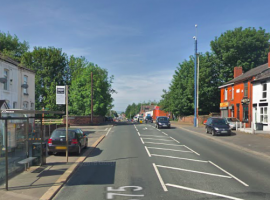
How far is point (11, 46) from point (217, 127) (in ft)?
144

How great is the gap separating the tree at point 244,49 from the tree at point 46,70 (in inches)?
1227

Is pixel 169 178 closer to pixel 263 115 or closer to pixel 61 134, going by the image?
pixel 61 134

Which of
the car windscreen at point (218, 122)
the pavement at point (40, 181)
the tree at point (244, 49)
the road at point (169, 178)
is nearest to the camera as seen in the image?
the pavement at point (40, 181)

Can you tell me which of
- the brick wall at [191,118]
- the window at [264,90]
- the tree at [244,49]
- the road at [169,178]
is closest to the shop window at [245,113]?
the window at [264,90]

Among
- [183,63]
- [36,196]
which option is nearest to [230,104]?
[183,63]

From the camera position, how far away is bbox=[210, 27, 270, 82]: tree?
149ft

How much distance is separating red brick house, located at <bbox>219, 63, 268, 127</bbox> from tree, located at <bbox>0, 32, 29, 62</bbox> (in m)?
38.0

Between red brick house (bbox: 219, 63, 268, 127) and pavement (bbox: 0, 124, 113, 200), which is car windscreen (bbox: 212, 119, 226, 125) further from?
pavement (bbox: 0, 124, 113, 200)

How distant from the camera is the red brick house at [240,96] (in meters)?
31.5

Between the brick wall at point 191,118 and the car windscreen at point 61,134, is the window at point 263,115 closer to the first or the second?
the brick wall at point 191,118

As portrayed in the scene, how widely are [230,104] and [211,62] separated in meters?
13.8

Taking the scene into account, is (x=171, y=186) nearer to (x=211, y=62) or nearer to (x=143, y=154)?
(x=143, y=154)

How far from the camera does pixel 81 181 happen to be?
8.40 metres

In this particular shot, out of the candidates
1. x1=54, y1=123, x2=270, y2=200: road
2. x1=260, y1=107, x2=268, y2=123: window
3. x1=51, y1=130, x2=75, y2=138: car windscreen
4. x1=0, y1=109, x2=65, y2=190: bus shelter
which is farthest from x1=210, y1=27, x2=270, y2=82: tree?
x1=0, y1=109, x2=65, y2=190: bus shelter
